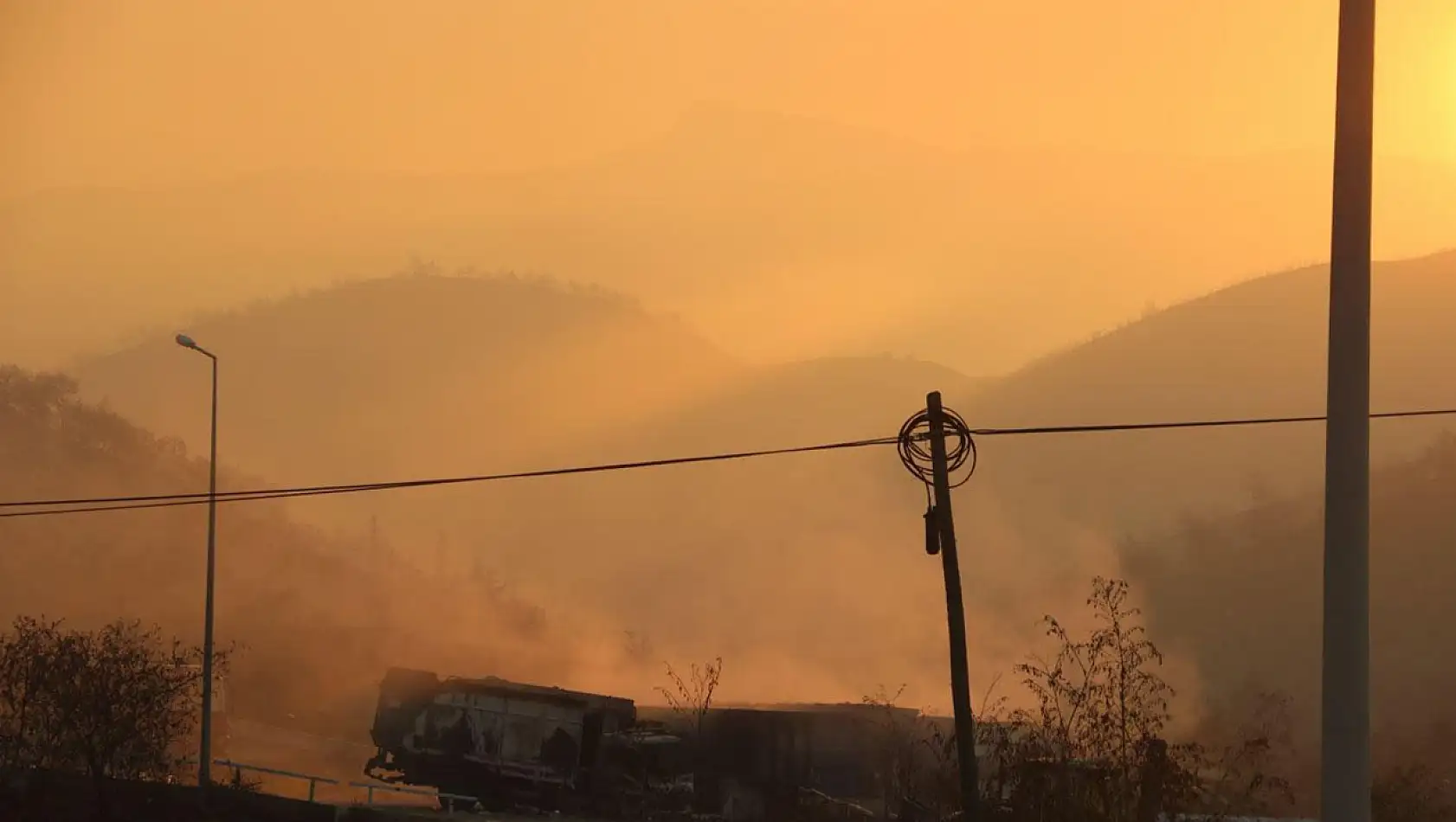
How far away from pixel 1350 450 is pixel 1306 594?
424 feet

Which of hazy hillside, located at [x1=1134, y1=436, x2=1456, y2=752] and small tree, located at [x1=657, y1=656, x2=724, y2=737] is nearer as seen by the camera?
small tree, located at [x1=657, y1=656, x2=724, y2=737]

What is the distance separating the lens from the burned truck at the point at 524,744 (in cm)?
4772

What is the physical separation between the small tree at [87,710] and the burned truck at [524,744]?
8093mm

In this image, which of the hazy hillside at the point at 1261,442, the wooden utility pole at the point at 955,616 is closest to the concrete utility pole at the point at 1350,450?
the wooden utility pole at the point at 955,616

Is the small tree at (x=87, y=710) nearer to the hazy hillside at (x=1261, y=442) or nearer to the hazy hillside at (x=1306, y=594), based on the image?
the hazy hillside at (x=1306, y=594)

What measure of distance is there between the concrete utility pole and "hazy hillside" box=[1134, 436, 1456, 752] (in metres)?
99.5

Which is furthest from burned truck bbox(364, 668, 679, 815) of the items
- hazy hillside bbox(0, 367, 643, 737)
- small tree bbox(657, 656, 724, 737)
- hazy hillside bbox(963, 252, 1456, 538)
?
hazy hillside bbox(963, 252, 1456, 538)

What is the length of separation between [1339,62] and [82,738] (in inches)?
1462

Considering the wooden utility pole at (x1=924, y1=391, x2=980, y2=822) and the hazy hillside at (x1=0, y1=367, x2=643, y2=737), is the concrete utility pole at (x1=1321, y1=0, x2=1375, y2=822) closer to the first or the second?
the wooden utility pole at (x1=924, y1=391, x2=980, y2=822)

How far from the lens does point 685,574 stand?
7146 inches

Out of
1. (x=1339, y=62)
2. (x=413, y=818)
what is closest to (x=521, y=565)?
(x=413, y=818)

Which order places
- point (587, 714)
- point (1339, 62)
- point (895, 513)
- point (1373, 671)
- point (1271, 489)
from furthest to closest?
point (895, 513), point (1271, 489), point (1373, 671), point (587, 714), point (1339, 62)

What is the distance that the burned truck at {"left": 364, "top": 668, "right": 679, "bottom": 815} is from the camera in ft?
157

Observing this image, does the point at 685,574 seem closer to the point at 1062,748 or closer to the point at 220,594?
the point at 220,594
